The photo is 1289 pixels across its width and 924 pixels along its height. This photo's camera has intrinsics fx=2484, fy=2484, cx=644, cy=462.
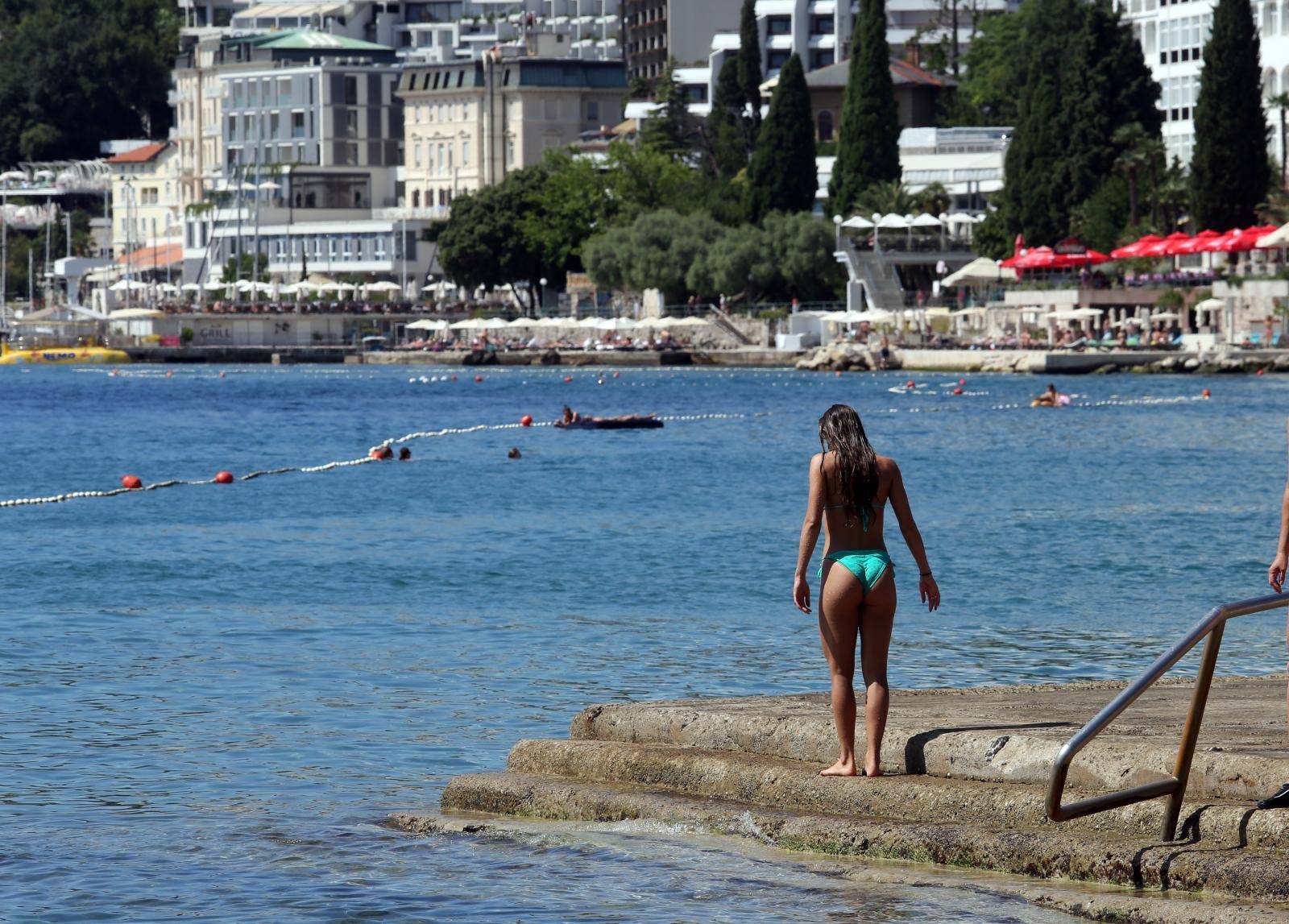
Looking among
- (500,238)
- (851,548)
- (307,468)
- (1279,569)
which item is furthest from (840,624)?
(500,238)

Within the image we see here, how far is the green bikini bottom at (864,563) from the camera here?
10609 millimetres

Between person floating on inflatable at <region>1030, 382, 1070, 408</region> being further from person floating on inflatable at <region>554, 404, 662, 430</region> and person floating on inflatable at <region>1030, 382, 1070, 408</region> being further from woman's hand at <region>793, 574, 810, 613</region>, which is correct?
woman's hand at <region>793, 574, 810, 613</region>

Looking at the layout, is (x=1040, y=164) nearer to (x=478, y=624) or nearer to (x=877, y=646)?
(x=478, y=624)

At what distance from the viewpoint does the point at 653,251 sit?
117562 mm

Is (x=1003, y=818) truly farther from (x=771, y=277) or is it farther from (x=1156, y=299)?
(x=771, y=277)

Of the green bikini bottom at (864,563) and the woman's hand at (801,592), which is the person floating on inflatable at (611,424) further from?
the green bikini bottom at (864,563)

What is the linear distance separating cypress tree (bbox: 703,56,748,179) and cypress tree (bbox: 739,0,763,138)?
570 millimetres

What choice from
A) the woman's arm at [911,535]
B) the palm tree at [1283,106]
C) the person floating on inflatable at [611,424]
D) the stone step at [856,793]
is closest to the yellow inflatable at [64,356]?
the palm tree at [1283,106]

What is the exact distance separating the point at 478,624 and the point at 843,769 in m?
12.8

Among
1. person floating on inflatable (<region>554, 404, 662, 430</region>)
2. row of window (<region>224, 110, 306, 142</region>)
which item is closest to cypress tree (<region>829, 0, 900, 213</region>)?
person floating on inflatable (<region>554, 404, 662, 430</region>)

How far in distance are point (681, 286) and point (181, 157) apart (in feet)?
275

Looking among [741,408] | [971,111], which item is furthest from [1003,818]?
[971,111]

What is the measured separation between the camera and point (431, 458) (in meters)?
55.0

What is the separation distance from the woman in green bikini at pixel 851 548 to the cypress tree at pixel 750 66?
350ft
